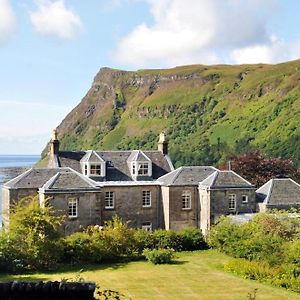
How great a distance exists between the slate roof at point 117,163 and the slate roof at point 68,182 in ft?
12.5

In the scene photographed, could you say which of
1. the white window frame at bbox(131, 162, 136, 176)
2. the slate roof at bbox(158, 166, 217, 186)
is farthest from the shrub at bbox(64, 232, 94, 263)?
the white window frame at bbox(131, 162, 136, 176)

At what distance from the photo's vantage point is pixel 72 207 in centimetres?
4138

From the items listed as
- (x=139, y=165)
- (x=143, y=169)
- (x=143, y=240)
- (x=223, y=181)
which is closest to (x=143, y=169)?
(x=143, y=169)

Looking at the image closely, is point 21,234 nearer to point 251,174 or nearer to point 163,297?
point 163,297

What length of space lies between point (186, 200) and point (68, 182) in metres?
10.2

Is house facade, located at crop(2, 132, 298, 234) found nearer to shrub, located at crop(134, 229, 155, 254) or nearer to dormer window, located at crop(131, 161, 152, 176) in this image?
dormer window, located at crop(131, 161, 152, 176)

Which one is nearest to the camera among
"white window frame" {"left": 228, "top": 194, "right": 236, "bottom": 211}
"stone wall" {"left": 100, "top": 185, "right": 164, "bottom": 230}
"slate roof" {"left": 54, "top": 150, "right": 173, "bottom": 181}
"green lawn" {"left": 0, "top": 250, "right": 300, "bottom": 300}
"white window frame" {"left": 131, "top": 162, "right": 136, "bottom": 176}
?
"green lawn" {"left": 0, "top": 250, "right": 300, "bottom": 300}

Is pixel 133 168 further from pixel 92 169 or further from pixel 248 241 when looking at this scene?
pixel 248 241

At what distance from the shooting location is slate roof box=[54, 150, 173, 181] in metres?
46.6

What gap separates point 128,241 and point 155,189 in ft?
26.3

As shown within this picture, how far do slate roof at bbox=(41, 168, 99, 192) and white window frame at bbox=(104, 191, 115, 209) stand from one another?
2.29m

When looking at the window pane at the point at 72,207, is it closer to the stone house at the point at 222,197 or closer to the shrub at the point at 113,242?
the shrub at the point at 113,242

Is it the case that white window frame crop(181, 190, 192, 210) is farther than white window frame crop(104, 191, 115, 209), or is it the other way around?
white window frame crop(181, 190, 192, 210)

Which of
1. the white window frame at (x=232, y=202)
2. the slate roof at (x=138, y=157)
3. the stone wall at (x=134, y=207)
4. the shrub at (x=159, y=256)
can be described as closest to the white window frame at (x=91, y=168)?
the stone wall at (x=134, y=207)
